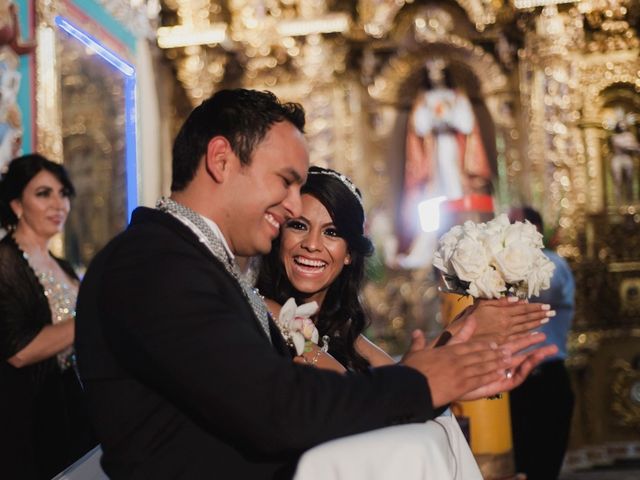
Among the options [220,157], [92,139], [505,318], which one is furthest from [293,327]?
[92,139]

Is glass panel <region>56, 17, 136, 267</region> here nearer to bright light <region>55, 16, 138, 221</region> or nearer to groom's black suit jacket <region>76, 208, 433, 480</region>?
bright light <region>55, 16, 138, 221</region>

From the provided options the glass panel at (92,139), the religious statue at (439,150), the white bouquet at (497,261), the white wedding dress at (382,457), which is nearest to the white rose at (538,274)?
the white bouquet at (497,261)

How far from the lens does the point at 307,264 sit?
315cm

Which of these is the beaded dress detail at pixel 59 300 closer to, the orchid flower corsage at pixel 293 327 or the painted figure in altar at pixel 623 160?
the orchid flower corsage at pixel 293 327

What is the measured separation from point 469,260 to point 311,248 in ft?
2.36

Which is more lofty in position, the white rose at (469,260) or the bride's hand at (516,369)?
the white rose at (469,260)

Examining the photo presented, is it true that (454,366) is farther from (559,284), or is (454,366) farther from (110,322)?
(559,284)

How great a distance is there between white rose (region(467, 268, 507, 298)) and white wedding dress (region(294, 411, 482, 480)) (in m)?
0.78

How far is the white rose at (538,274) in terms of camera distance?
257cm

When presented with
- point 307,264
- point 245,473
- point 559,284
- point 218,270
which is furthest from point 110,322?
point 559,284

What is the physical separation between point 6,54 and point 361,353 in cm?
365

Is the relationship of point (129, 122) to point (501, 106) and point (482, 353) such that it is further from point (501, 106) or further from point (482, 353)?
point (482, 353)

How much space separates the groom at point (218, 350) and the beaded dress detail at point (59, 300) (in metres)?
2.24

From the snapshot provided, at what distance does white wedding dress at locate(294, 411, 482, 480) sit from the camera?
5.42 feet
